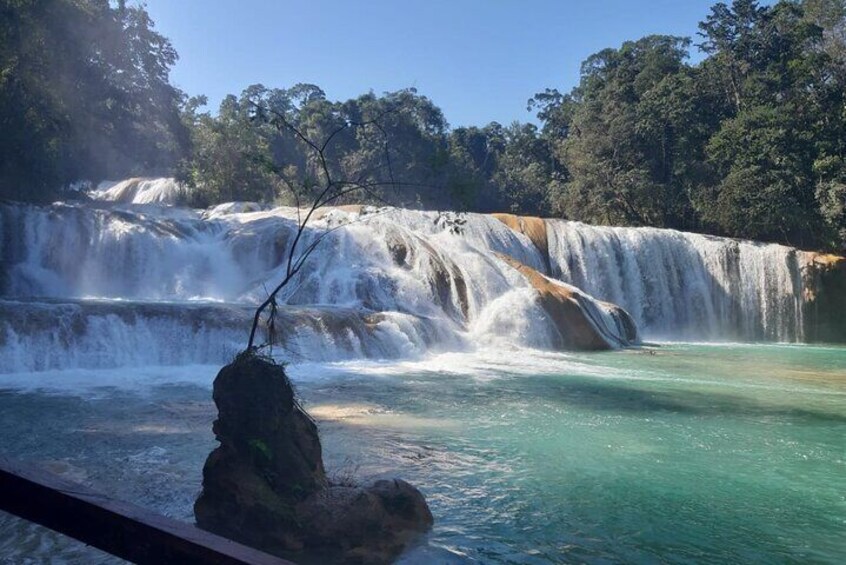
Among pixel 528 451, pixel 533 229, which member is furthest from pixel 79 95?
pixel 528 451

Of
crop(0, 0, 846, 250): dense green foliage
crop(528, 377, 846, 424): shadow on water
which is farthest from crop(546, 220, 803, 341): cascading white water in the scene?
crop(528, 377, 846, 424): shadow on water

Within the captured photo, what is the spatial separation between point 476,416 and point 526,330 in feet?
31.9

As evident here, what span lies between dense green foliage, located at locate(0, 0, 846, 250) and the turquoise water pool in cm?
1302

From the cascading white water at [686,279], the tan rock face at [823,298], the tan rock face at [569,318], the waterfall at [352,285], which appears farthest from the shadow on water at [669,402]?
the tan rock face at [823,298]

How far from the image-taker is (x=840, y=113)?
3366 centimetres

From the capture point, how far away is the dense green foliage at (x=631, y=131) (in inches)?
961

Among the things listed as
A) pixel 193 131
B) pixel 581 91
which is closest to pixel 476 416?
pixel 193 131

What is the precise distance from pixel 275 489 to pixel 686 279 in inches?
1026

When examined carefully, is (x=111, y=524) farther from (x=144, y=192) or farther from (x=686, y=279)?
(x=144, y=192)

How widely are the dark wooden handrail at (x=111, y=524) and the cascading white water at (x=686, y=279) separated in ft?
83.3

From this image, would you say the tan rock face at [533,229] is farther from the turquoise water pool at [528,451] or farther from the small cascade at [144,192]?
the small cascade at [144,192]

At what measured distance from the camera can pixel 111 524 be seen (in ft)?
6.34

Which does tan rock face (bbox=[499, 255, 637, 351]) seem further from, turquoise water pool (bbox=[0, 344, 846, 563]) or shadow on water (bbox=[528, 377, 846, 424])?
shadow on water (bbox=[528, 377, 846, 424])

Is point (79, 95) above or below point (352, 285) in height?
above
